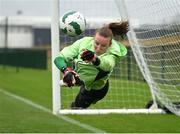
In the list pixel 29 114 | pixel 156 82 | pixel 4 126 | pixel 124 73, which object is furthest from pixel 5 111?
pixel 124 73

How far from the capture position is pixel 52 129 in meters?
9.32

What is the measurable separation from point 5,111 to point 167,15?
418 cm

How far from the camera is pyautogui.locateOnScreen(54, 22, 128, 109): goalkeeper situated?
6.63 m

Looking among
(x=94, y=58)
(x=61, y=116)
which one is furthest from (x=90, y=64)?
(x=61, y=116)

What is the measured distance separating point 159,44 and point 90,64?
3.61 m

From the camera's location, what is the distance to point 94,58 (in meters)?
6.67

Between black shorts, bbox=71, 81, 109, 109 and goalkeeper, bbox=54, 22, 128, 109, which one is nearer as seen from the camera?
goalkeeper, bbox=54, 22, 128, 109

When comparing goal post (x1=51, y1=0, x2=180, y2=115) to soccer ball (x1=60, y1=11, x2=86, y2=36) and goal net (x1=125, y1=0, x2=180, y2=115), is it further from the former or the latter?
soccer ball (x1=60, y1=11, x2=86, y2=36)

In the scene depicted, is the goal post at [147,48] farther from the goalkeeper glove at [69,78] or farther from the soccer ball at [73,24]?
the goalkeeper glove at [69,78]

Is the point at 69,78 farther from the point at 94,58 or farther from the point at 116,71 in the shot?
the point at 116,71

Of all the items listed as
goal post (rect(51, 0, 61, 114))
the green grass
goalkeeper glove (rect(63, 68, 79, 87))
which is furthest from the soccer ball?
goal post (rect(51, 0, 61, 114))

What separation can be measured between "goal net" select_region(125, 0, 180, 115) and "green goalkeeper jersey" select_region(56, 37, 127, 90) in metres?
1.87

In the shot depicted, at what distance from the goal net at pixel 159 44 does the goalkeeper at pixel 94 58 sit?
5.92 feet

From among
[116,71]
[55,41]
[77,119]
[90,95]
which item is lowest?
[77,119]
